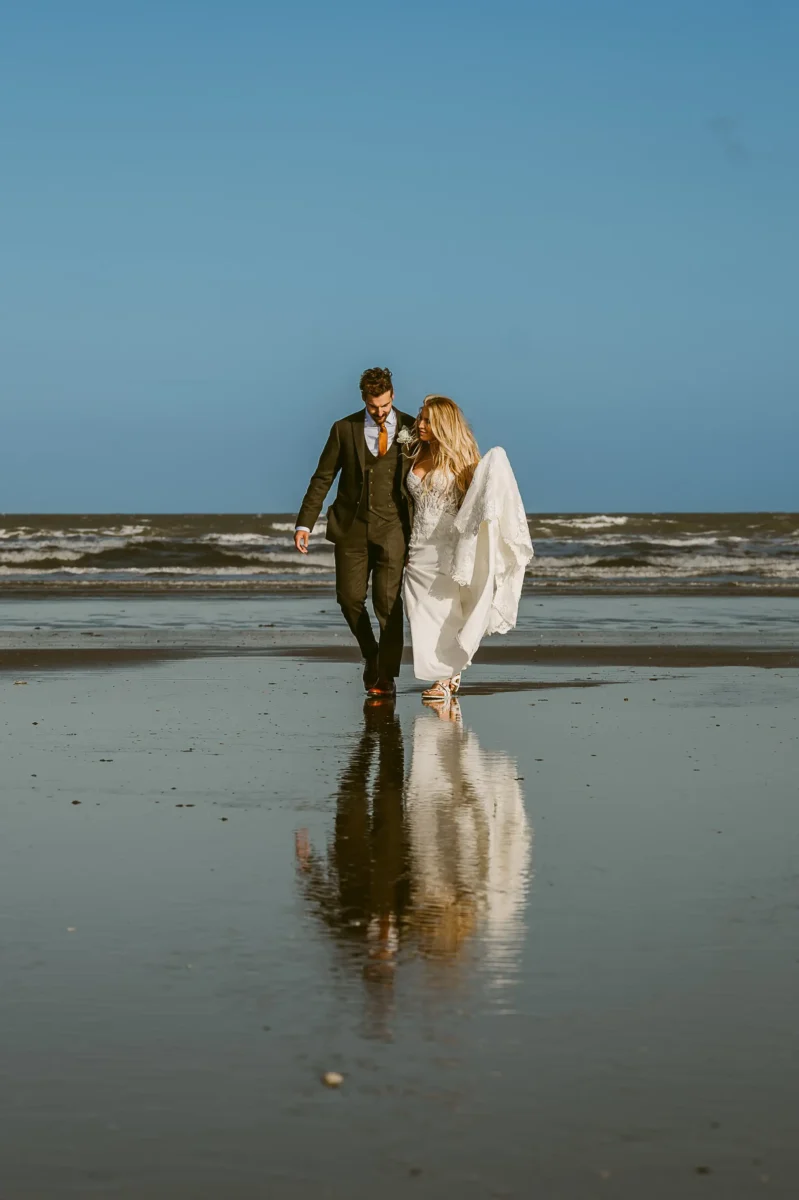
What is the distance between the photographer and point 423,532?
9859 millimetres

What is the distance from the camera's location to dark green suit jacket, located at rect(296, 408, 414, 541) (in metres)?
9.74

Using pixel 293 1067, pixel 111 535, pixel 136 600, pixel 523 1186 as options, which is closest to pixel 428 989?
pixel 293 1067

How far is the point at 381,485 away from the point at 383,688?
125 cm

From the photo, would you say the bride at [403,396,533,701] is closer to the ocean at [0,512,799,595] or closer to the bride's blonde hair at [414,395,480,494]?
the bride's blonde hair at [414,395,480,494]

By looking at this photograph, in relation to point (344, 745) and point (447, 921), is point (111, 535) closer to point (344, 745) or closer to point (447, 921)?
point (344, 745)

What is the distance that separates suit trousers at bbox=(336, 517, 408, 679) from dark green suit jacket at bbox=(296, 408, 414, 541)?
0.07 meters

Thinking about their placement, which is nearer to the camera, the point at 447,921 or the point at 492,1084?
the point at 492,1084

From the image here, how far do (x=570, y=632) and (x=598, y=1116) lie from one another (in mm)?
13264

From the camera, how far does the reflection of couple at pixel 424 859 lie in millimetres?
3859

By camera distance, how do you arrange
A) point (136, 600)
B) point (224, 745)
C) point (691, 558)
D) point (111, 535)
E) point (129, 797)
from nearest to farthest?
1. point (129, 797)
2. point (224, 745)
3. point (136, 600)
4. point (691, 558)
5. point (111, 535)

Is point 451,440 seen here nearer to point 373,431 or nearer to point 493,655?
point 373,431

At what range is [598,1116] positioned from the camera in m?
2.67

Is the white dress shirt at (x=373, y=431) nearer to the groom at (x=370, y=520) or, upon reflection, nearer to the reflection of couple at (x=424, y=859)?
the groom at (x=370, y=520)

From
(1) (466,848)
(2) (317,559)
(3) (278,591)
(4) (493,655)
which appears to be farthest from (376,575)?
(2) (317,559)
